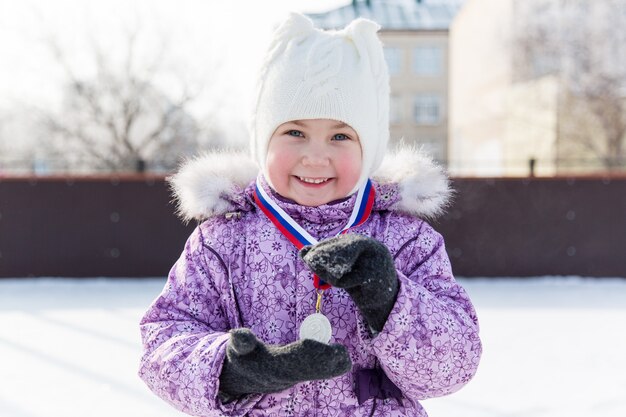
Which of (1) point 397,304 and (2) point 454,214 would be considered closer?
(1) point 397,304

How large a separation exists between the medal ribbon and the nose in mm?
131

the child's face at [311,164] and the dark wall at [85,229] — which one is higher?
Result: the child's face at [311,164]

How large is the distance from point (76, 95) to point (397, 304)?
63.2 ft

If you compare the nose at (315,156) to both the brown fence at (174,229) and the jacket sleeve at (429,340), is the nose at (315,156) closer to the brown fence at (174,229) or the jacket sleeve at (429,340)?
the jacket sleeve at (429,340)

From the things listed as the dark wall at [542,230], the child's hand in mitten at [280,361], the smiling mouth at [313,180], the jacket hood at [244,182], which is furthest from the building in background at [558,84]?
the child's hand in mitten at [280,361]

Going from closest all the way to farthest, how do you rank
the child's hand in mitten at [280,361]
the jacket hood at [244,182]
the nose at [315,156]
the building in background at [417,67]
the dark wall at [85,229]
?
the child's hand in mitten at [280,361] < the nose at [315,156] < the jacket hood at [244,182] < the dark wall at [85,229] < the building in background at [417,67]

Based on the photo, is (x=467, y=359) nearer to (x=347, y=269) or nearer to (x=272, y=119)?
(x=347, y=269)

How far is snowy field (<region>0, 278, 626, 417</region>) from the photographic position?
3.47 metres

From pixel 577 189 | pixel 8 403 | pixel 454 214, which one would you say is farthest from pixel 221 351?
pixel 577 189

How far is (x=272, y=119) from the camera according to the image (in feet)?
4.42

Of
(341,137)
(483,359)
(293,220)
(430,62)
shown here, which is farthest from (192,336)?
(430,62)

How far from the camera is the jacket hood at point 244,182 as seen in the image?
4.68 ft

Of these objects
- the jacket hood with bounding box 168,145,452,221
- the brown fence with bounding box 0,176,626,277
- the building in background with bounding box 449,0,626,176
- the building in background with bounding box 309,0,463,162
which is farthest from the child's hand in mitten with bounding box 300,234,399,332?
the building in background with bounding box 309,0,463,162

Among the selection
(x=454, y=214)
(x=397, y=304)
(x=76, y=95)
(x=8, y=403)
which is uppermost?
(x=76, y=95)
